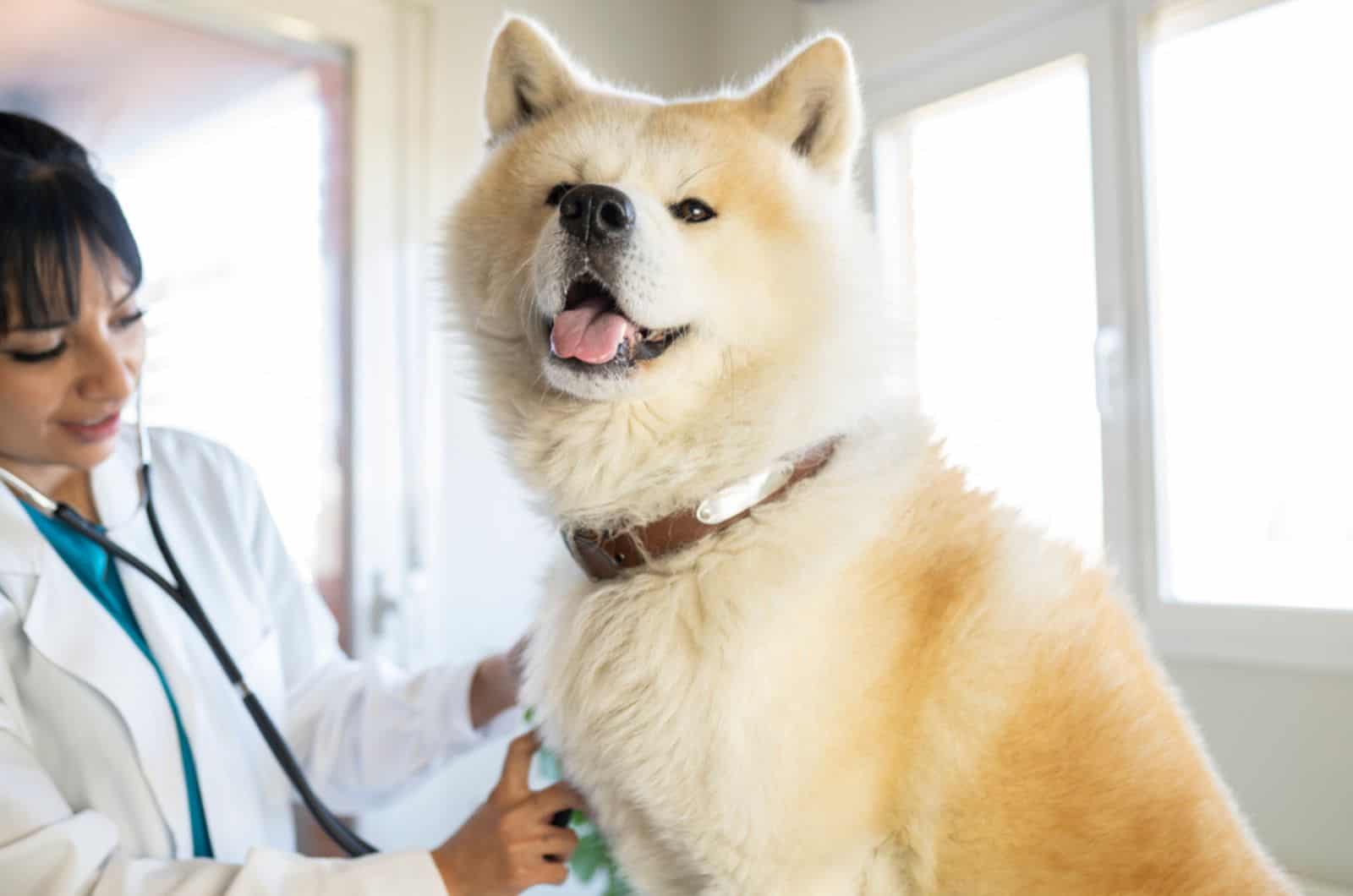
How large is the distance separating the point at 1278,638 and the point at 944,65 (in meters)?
1.39

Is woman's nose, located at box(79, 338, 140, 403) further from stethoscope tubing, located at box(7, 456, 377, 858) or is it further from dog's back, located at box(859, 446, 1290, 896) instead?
dog's back, located at box(859, 446, 1290, 896)

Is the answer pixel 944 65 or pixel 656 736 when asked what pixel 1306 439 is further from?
pixel 656 736

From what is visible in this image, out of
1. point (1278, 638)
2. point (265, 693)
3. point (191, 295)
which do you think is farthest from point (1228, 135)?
point (191, 295)

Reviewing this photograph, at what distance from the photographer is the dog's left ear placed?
89 centimetres

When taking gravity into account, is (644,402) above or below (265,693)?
above

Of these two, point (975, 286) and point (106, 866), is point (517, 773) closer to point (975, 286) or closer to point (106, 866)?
point (106, 866)

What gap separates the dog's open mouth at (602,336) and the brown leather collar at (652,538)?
0.14 m

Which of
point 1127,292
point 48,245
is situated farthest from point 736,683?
point 1127,292

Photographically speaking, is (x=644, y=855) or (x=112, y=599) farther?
(x=112, y=599)

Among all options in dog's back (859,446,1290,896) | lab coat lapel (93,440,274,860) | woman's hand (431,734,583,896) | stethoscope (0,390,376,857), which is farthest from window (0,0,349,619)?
dog's back (859,446,1290,896)

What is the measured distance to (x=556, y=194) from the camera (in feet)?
2.91

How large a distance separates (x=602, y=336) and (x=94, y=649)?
0.64 metres

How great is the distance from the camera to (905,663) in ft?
2.40

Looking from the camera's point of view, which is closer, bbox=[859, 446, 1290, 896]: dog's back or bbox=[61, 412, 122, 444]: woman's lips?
bbox=[859, 446, 1290, 896]: dog's back
